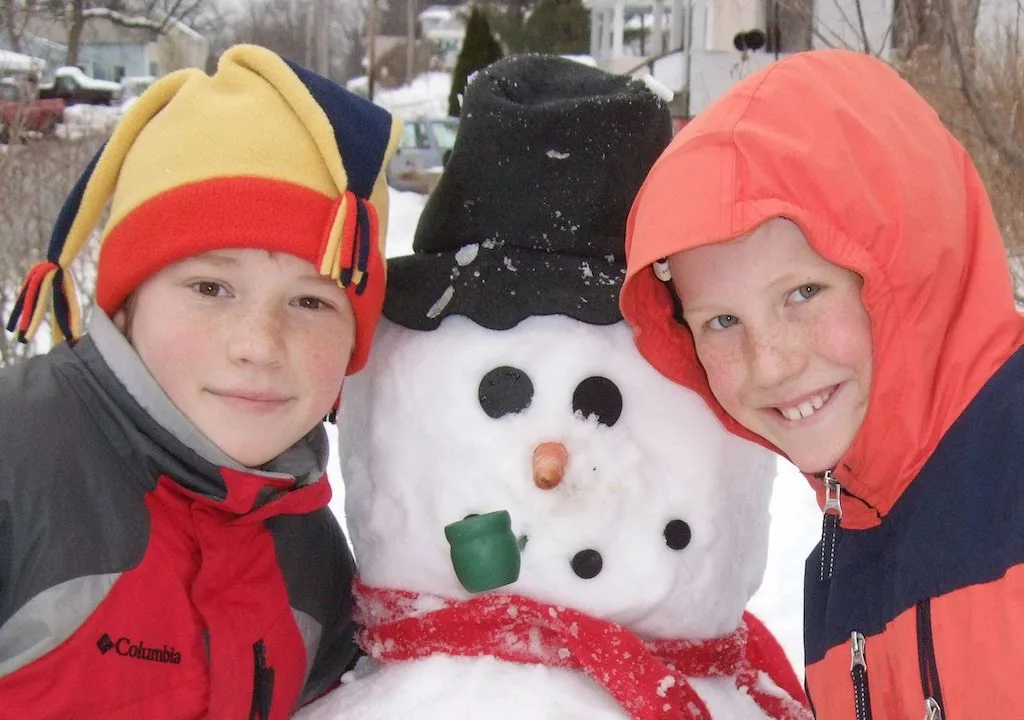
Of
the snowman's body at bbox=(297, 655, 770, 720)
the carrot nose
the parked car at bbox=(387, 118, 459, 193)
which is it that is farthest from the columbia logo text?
the parked car at bbox=(387, 118, 459, 193)

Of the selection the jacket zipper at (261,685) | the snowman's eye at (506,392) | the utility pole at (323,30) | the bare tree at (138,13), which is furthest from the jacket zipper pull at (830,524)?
the utility pole at (323,30)

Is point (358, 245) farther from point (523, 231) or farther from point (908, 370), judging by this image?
point (908, 370)

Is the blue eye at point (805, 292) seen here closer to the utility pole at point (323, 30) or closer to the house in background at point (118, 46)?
the house in background at point (118, 46)

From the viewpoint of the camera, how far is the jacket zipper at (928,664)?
1.44m

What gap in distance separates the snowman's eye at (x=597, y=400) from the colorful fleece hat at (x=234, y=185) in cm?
40

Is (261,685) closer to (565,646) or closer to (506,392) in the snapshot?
(565,646)

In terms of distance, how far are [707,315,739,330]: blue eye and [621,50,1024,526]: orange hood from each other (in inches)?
7.1

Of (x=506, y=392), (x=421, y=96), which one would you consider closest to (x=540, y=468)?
(x=506, y=392)

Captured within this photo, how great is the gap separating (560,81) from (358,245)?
0.60 meters

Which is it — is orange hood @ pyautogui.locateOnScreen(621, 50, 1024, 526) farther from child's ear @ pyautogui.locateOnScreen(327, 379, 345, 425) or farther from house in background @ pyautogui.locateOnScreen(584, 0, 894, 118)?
house in background @ pyautogui.locateOnScreen(584, 0, 894, 118)

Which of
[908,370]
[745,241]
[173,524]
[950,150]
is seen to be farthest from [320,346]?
[950,150]

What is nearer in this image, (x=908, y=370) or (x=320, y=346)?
(x=908, y=370)

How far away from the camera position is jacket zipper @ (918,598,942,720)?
1440 mm

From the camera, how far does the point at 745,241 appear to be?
5.08 ft
